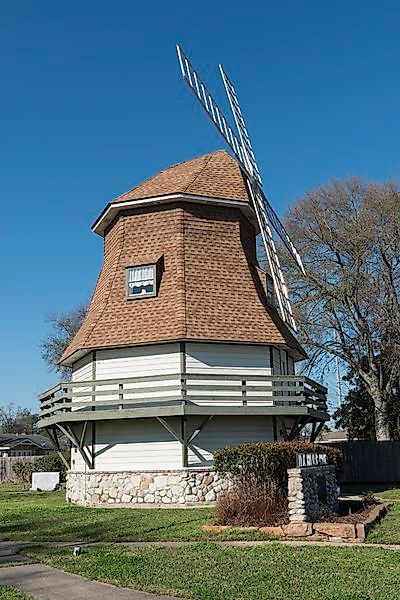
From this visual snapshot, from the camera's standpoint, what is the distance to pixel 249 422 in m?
19.0

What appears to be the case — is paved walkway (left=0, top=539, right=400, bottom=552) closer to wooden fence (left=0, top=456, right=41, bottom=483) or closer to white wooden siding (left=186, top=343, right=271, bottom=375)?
white wooden siding (left=186, top=343, right=271, bottom=375)

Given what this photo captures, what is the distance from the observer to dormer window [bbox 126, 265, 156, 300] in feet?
65.6

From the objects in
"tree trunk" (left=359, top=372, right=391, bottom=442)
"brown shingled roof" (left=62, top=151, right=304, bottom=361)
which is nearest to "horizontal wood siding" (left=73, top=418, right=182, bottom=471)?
"brown shingled roof" (left=62, top=151, right=304, bottom=361)

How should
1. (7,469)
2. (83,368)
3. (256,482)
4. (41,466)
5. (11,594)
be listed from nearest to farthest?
(11,594), (256,482), (83,368), (41,466), (7,469)

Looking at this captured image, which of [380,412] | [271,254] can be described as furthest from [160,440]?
[380,412]

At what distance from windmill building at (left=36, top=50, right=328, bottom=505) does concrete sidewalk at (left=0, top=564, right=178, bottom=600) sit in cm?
840

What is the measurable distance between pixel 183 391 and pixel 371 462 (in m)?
14.4

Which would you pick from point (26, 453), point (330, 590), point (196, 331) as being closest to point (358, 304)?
point (196, 331)

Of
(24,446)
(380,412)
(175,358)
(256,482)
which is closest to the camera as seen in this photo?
(256,482)

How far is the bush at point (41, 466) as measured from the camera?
30.5m

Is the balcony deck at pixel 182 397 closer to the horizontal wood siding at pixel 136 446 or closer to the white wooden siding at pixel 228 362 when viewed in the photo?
the white wooden siding at pixel 228 362

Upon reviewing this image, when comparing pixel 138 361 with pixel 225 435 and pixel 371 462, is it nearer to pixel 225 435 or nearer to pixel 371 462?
pixel 225 435

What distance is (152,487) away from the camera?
701 inches

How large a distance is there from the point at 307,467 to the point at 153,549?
3908mm
